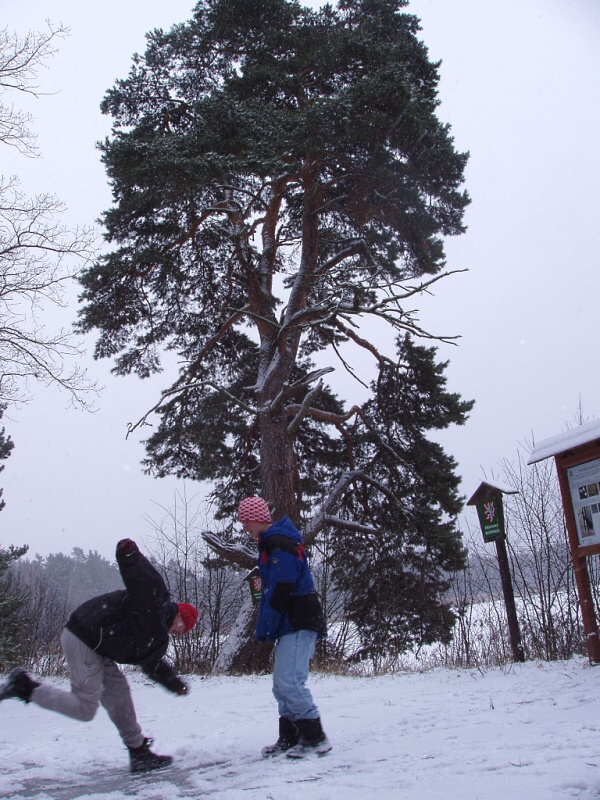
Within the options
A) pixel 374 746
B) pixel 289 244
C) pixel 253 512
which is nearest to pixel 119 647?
pixel 253 512

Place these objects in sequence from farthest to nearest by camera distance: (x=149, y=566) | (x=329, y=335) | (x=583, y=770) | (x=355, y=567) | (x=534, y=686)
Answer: (x=329, y=335) < (x=355, y=567) < (x=534, y=686) < (x=149, y=566) < (x=583, y=770)

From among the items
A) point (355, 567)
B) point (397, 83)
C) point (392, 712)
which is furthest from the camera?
point (355, 567)

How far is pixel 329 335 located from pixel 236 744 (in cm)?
1057

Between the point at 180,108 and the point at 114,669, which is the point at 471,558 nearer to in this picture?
the point at 114,669

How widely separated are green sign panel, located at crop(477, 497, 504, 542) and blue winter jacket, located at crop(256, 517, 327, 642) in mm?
3762

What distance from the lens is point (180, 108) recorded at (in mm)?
11812

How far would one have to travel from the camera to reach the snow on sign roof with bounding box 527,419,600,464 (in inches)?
215

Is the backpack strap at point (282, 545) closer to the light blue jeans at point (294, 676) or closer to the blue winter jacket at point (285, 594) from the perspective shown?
the blue winter jacket at point (285, 594)

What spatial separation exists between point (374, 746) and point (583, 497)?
324cm

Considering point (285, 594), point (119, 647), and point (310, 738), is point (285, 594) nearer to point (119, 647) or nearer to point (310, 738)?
point (310, 738)

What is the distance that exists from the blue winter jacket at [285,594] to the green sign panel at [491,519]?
3762mm

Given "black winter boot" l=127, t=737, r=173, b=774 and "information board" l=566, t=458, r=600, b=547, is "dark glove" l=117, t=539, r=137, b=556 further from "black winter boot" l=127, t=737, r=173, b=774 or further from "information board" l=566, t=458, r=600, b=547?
"information board" l=566, t=458, r=600, b=547

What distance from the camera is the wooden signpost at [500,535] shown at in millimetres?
6723

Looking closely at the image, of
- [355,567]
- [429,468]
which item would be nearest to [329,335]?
[429,468]
